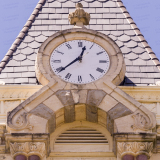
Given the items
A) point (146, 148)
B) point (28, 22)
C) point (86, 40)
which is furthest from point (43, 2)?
point (146, 148)

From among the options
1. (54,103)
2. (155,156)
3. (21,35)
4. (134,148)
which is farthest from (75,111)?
(21,35)

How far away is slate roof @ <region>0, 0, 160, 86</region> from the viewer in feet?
75.1

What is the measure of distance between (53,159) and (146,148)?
212 centimetres

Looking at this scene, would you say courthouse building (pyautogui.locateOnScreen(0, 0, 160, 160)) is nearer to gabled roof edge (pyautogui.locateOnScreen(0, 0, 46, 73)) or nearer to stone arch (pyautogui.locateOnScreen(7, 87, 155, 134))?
stone arch (pyautogui.locateOnScreen(7, 87, 155, 134))

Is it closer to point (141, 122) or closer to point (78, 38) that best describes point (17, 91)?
point (78, 38)

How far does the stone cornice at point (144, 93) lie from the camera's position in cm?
2178

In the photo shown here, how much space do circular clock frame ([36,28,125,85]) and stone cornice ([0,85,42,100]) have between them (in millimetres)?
535

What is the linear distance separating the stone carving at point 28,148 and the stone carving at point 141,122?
213 cm

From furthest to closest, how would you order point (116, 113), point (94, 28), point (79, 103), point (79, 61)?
1. point (94, 28)
2. point (79, 61)
3. point (79, 103)
4. point (116, 113)

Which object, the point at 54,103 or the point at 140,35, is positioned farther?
the point at 140,35

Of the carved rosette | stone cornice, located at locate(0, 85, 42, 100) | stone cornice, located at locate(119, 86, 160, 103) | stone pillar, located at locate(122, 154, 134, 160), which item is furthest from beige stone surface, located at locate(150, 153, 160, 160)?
the carved rosette

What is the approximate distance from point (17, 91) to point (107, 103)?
2544 mm

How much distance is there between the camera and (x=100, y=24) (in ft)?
81.6

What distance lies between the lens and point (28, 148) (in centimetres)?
1972
